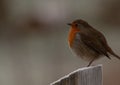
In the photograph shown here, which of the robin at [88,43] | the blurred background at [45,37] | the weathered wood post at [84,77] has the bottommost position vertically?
the blurred background at [45,37]

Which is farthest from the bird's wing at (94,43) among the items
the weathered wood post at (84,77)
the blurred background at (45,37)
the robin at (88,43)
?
the weathered wood post at (84,77)

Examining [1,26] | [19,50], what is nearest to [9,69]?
[19,50]

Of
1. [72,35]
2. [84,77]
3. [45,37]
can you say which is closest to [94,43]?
[72,35]

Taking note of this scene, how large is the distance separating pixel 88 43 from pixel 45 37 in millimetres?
2940

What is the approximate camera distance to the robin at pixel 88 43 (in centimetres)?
546

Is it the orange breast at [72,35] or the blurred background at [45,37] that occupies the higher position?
the orange breast at [72,35]

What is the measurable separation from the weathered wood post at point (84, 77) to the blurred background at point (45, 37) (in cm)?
263

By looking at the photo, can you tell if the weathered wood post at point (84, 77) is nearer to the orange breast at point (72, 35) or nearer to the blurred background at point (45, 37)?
the orange breast at point (72, 35)

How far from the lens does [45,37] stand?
851cm

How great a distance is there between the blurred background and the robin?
2.11 ft

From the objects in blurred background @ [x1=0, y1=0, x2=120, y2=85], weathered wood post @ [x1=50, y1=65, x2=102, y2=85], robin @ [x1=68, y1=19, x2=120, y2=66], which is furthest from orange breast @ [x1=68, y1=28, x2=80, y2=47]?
weathered wood post @ [x1=50, y1=65, x2=102, y2=85]

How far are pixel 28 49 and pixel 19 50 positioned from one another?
138mm

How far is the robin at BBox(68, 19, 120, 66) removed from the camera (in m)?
5.46

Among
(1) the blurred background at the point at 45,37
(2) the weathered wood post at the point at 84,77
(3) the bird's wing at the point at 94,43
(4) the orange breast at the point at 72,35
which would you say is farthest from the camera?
(1) the blurred background at the point at 45,37
